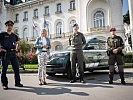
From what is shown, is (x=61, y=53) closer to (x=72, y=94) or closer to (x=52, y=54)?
(x=52, y=54)

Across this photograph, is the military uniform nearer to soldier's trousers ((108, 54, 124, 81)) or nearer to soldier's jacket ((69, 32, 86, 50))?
soldier's trousers ((108, 54, 124, 81))

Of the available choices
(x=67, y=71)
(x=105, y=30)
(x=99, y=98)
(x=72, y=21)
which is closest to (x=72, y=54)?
(x=67, y=71)

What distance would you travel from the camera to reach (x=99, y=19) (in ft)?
98.2

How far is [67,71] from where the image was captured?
7914 mm

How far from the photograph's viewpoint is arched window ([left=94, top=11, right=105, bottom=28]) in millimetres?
29638

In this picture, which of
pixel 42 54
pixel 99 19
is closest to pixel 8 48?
pixel 42 54

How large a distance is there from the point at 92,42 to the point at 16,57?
3971mm

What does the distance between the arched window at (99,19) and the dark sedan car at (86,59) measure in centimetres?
2038

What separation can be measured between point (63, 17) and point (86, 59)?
82.3 feet

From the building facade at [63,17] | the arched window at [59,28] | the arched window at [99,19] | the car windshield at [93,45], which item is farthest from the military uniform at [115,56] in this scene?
the arched window at [59,28]

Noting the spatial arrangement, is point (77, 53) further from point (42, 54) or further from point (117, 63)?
→ point (117, 63)

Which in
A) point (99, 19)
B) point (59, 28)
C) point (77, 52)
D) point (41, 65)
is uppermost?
point (99, 19)

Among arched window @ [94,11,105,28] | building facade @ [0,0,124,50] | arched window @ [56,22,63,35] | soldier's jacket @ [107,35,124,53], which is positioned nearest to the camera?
soldier's jacket @ [107,35,124,53]

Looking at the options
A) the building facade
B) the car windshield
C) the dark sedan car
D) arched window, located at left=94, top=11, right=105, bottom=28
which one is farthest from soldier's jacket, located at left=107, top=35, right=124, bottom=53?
arched window, located at left=94, top=11, right=105, bottom=28
